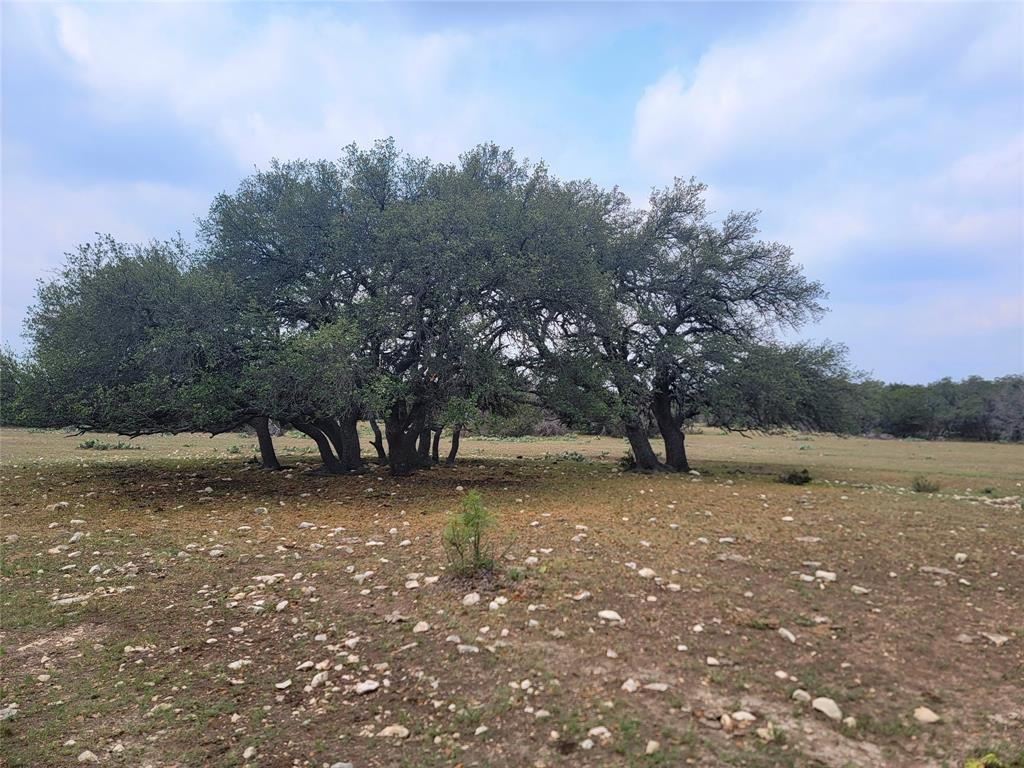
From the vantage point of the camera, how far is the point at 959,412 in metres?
70.4

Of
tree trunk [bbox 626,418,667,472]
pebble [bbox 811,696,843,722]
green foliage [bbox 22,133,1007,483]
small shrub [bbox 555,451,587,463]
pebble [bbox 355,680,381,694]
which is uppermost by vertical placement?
green foliage [bbox 22,133,1007,483]

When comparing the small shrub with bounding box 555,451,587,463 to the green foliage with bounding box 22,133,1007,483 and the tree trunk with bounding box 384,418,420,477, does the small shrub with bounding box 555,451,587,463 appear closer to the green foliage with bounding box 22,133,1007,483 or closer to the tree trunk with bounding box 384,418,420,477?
the green foliage with bounding box 22,133,1007,483

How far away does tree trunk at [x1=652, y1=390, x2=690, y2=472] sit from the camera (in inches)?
821

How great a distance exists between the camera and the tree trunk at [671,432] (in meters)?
20.9

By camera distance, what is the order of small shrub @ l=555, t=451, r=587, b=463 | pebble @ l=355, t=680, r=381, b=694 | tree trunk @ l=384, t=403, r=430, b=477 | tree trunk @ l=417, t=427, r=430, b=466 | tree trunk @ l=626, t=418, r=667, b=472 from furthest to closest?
small shrub @ l=555, t=451, r=587, b=463
tree trunk @ l=417, t=427, r=430, b=466
tree trunk @ l=626, t=418, r=667, b=472
tree trunk @ l=384, t=403, r=430, b=477
pebble @ l=355, t=680, r=381, b=694

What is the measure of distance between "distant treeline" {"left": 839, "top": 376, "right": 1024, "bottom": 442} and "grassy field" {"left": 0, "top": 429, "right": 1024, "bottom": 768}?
66.6 m

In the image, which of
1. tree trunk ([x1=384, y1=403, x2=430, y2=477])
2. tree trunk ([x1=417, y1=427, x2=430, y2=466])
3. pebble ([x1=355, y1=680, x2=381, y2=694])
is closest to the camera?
pebble ([x1=355, y1=680, x2=381, y2=694])

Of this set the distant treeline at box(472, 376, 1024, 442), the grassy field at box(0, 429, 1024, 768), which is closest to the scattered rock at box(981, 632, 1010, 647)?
the grassy field at box(0, 429, 1024, 768)

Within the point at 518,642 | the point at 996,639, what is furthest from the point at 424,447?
the point at 996,639

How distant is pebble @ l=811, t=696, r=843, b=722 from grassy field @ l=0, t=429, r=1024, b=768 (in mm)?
54

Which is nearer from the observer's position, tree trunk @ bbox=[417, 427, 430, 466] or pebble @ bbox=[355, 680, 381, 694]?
pebble @ bbox=[355, 680, 381, 694]

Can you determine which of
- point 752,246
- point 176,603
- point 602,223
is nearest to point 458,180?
point 602,223

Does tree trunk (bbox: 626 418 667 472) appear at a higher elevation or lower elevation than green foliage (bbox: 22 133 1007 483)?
lower

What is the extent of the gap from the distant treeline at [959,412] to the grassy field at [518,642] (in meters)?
66.6
